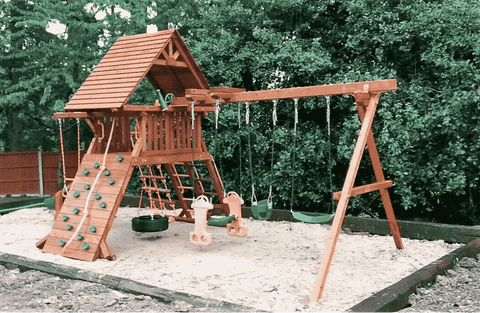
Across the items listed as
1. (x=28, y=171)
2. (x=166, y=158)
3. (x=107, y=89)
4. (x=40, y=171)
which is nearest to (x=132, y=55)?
(x=107, y=89)

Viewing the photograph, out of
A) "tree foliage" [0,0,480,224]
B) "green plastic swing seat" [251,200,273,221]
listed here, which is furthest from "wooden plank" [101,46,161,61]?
"green plastic swing seat" [251,200,273,221]

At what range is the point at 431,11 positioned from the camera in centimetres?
909

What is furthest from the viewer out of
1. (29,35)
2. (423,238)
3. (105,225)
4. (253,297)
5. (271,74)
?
(29,35)

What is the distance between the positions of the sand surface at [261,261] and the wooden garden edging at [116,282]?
28 centimetres

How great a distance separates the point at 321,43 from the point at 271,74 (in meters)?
1.59

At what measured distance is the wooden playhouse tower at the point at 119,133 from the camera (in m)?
6.54

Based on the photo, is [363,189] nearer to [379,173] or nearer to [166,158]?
[379,173]

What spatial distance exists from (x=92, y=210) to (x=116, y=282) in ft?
5.98

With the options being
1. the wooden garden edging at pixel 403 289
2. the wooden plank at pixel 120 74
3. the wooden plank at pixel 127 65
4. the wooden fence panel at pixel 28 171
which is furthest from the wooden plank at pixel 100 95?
the wooden fence panel at pixel 28 171

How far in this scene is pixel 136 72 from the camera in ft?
22.4

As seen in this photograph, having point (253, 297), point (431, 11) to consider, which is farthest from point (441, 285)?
point (431, 11)

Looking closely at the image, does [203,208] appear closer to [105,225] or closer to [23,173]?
[105,225]

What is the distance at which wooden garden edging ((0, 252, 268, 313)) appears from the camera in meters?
4.34

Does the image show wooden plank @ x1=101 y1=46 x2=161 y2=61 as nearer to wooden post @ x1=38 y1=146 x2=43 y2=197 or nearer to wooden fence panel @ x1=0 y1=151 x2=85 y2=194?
wooden fence panel @ x1=0 y1=151 x2=85 y2=194
